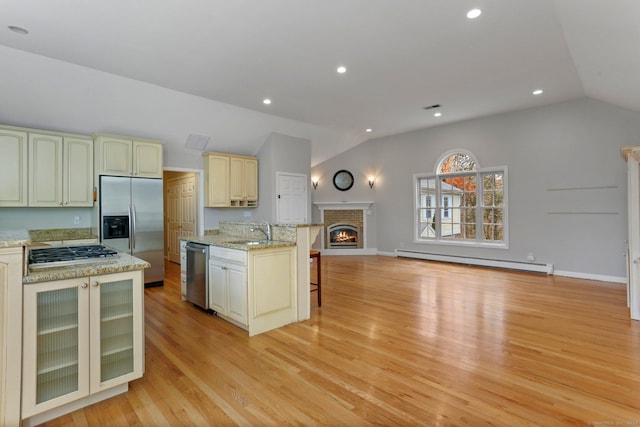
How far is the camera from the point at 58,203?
4422 mm

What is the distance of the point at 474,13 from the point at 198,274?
4.09 m

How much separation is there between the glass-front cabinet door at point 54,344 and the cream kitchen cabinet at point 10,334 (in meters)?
0.03

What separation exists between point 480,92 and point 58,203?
Answer: 6.55m

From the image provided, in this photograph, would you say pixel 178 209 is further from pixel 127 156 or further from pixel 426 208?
pixel 426 208

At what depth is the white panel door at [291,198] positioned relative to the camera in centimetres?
672

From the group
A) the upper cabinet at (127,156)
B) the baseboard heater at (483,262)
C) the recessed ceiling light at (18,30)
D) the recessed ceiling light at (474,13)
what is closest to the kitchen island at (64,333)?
the recessed ceiling light at (18,30)

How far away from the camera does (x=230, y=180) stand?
251 inches

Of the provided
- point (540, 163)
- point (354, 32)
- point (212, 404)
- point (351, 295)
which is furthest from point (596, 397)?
point (540, 163)

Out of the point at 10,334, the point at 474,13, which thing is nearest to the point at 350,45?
the point at 474,13

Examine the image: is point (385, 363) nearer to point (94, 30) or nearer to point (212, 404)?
point (212, 404)

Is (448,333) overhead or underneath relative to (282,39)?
underneath

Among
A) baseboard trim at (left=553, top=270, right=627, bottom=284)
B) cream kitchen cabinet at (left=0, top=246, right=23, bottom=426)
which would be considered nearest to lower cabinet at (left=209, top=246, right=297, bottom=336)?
cream kitchen cabinet at (left=0, top=246, right=23, bottom=426)

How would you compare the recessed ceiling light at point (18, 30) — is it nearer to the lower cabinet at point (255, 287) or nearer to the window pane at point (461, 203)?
the lower cabinet at point (255, 287)

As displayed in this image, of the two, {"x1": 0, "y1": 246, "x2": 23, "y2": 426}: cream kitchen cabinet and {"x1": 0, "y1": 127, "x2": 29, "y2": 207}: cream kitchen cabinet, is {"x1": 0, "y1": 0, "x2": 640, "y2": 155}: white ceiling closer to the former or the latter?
{"x1": 0, "y1": 127, "x2": 29, "y2": 207}: cream kitchen cabinet
